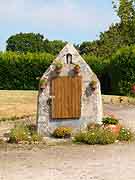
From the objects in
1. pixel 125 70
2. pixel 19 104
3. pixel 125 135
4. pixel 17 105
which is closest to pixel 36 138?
pixel 125 135

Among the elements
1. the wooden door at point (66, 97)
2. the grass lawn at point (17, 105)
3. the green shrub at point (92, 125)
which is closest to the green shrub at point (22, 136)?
the wooden door at point (66, 97)

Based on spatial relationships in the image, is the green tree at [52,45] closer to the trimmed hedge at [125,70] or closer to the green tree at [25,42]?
the green tree at [25,42]

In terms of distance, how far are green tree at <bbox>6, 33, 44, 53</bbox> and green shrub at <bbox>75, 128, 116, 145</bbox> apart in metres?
76.2

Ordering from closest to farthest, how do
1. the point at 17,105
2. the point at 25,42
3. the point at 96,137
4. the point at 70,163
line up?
the point at 70,163, the point at 96,137, the point at 17,105, the point at 25,42

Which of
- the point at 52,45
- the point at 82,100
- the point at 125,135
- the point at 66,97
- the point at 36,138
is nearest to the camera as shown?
the point at 36,138

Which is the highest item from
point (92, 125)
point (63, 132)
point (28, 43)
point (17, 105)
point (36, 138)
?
point (28, 43)

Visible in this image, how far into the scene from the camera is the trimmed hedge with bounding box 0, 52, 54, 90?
3697 cm

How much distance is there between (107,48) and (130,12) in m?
4.41

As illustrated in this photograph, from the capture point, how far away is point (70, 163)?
36.3 feet

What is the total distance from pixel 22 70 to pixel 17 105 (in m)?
14.4

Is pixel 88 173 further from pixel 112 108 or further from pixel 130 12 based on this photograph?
pixel 130 12

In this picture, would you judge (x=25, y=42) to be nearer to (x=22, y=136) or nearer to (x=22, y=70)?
(x=22, y=70)

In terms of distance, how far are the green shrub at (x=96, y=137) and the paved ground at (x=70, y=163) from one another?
354 mm

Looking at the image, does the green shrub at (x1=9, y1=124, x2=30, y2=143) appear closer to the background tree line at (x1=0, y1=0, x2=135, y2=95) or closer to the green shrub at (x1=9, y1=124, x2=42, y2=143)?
the green shrub at (x1=9, y1=124, x2=42, y2=143)
